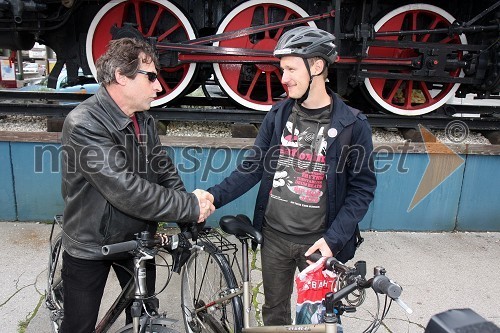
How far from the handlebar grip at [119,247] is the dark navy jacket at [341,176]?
1.97 ft

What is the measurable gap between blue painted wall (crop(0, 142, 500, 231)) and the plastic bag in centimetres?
239

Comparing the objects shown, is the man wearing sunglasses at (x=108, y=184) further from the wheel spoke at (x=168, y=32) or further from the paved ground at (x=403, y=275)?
the wheel spoke at (x=168, y=32)

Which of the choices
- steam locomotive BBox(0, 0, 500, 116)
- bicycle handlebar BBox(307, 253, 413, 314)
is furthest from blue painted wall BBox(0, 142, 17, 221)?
bicycle handlebar BBox(307, 253, 413, 314)

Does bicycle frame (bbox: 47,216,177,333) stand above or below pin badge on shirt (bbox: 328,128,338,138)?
below

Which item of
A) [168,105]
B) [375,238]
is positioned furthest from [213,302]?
[168,105]

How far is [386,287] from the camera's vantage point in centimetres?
143

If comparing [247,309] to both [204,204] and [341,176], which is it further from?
[341,176]

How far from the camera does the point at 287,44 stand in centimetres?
208

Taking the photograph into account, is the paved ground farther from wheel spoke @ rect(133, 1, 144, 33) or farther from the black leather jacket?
wheel spoke @ rect(133, 1, 144, 33)

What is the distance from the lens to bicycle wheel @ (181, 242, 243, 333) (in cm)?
233

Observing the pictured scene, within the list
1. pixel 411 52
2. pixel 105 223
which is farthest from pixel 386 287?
pixel 411 52

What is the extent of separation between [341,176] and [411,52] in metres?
3.33

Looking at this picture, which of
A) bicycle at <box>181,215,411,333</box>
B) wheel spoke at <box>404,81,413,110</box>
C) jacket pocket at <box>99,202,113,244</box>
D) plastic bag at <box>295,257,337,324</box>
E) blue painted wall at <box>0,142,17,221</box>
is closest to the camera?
bicycle at <box>181,215,411,333</box>

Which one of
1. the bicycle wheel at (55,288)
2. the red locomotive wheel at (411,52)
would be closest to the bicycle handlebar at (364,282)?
the bicycle wheel at (55,288)
